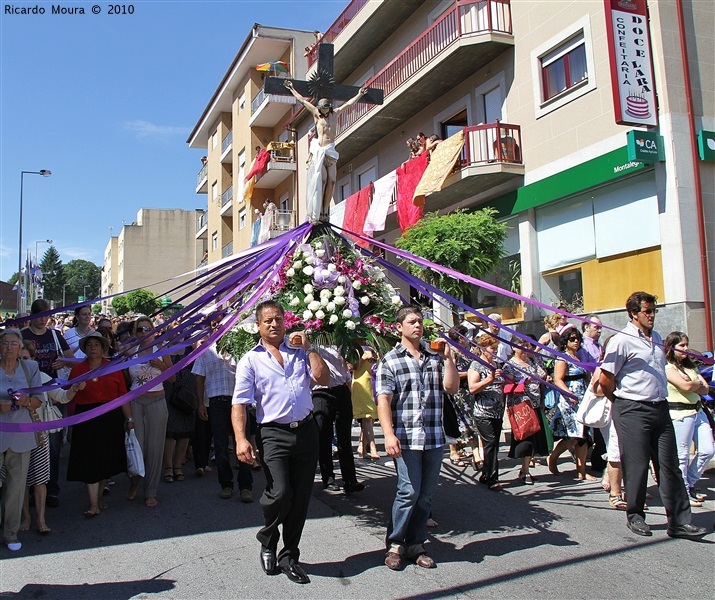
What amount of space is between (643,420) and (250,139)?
94.7 feet

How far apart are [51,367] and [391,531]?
4.90 metres

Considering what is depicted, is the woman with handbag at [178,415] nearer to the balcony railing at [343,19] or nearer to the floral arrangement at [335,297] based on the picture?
the floral arrangement at [335,297]

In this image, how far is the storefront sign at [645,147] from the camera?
11305 millimetres

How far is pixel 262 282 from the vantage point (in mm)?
5699

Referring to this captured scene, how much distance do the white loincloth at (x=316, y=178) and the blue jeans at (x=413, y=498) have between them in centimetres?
279

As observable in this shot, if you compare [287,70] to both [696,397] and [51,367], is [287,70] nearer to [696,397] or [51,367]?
[51,367]

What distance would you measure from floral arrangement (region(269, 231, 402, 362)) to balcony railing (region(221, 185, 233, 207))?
31.0 metres

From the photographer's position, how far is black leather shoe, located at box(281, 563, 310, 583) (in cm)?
435

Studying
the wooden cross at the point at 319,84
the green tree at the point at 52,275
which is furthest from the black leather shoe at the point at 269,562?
the green tree at the point at 52,275

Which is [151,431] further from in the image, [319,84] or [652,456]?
[652,456]

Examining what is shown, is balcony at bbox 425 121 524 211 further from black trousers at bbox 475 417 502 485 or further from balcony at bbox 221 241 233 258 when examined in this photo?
balcony at bbox 221 241 233 258

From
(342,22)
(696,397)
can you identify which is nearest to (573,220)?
(696,397)

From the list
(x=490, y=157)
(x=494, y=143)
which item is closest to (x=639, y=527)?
(x=490, y=157)

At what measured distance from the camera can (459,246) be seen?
12766 mm
